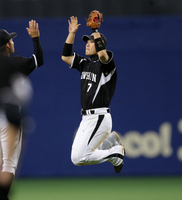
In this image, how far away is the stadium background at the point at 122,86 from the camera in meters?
9.58

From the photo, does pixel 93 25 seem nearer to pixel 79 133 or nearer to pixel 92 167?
pixel 79 133

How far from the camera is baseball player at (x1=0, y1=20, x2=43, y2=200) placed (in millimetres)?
5902

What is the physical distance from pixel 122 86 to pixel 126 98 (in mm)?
259

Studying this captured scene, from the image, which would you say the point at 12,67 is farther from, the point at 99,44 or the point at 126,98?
the point at 126,98

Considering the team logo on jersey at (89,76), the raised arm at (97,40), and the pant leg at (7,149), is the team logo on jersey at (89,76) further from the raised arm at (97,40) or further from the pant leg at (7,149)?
the pant leg at (7,149)

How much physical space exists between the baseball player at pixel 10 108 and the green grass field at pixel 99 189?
1.48 meters

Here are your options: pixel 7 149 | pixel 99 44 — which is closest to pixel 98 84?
pixel 99 44

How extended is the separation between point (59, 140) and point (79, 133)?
3.09m

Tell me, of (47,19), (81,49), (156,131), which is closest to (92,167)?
(156,131)

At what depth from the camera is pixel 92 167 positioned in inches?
380

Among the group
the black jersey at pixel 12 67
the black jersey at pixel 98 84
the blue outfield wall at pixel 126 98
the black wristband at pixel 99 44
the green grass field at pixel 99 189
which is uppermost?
the black wristband at pixel 99 44

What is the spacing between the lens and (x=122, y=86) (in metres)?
9.70

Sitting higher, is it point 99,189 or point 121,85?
point 121,85

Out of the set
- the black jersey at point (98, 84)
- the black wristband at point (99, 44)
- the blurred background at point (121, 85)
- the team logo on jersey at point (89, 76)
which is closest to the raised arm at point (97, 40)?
the black wristband at point (99, 44)
